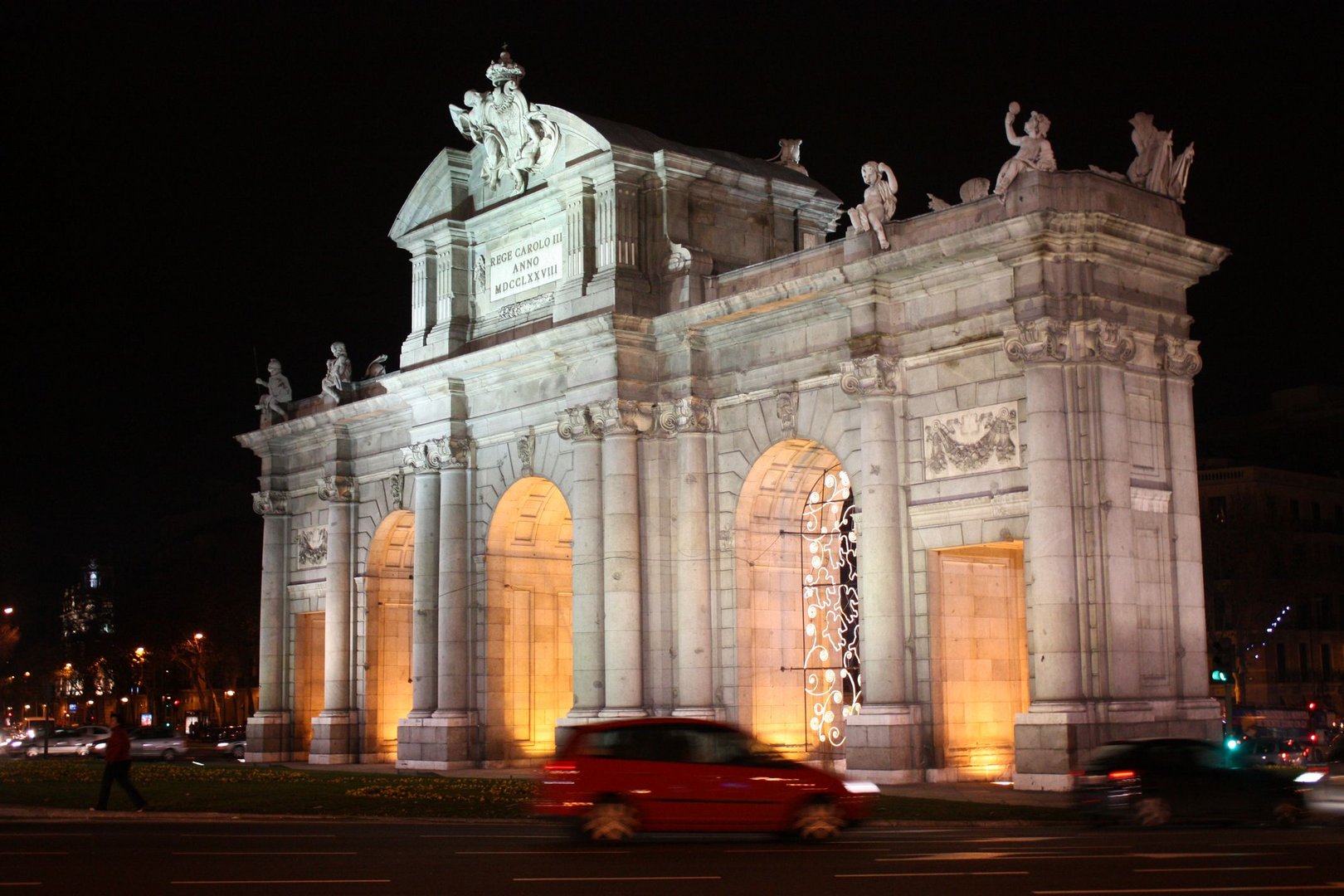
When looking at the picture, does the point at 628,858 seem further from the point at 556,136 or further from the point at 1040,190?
the point at 556,136

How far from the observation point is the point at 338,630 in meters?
49.3

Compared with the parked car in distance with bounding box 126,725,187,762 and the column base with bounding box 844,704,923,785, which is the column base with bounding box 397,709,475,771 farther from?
the parked car in distance with bounding box 126,725,187,762

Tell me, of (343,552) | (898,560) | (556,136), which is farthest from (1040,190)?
(343,552)

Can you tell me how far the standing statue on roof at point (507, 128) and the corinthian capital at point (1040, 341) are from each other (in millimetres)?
14541

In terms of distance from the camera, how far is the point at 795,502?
3862 cm

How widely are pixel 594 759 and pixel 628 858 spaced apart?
2.79 m

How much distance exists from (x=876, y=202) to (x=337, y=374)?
22282 millimetres

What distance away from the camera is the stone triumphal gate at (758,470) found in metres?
31.0

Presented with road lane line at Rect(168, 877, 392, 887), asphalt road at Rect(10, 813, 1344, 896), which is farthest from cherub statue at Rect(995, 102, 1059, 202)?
road lane line at Rect(168, 877, 392, 887)

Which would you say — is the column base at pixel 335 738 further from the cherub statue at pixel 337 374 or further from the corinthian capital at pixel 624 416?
the corinthian capital at pixel 624 416

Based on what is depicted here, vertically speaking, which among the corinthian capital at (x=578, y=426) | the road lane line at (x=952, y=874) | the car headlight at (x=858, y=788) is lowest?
the road lane line at (x=952, y=874)

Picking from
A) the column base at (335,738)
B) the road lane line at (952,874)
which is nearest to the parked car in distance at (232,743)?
the column base at (335,738)

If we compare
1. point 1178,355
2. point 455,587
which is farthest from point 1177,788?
point 455,587

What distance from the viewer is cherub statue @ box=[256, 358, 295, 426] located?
54000mm
